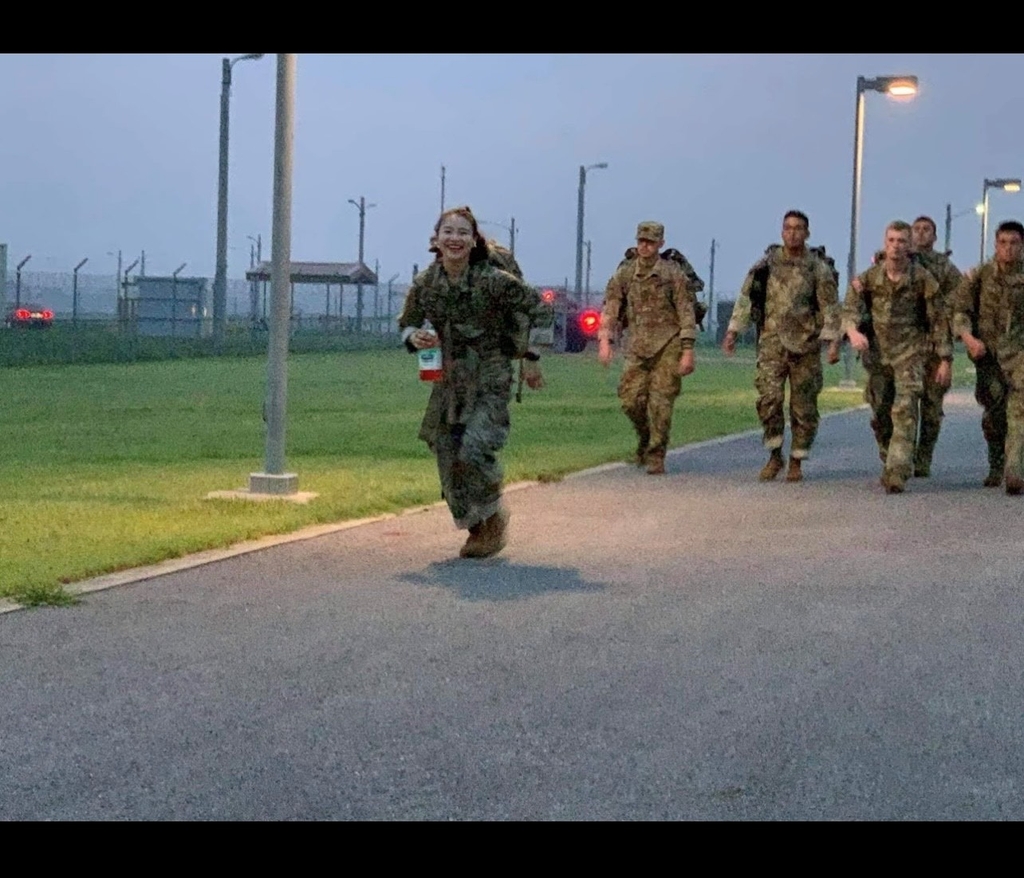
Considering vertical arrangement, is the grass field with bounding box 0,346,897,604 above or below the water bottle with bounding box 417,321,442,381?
below

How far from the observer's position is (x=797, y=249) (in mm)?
15812

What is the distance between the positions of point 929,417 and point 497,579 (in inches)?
265

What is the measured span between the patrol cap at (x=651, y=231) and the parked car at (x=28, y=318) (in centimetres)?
3712

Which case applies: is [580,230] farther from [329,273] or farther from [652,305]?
[652,305]

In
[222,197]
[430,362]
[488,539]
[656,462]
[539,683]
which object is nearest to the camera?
[539,683]

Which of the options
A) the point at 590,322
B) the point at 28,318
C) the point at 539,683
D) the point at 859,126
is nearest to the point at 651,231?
the point at 539,683

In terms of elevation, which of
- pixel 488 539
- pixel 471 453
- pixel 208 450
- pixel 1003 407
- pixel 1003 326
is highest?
pixel 1003 326

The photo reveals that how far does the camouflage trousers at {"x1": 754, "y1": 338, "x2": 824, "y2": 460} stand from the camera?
15812 millimetres

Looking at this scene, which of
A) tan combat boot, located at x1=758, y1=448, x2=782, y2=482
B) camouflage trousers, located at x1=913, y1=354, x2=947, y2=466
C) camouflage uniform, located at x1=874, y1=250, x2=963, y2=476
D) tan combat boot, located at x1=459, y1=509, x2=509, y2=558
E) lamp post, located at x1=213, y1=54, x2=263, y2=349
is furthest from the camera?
lamp post, located at x1=213, y1=54, x2=263, y2=349

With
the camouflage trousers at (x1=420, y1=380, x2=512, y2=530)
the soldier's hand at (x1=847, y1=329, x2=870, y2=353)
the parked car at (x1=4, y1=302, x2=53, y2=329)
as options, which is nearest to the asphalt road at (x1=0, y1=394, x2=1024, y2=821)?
the camouflage trousers at (x1=420, y1=380, x2=512, y2=530)

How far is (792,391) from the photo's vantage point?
1599 centimetres

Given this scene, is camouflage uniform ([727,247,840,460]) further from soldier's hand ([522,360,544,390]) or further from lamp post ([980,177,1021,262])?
lamp post ([980,177,1021,262])

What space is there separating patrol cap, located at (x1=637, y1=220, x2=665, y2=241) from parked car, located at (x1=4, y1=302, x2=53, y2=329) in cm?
3712
